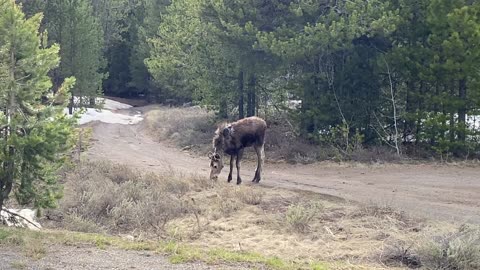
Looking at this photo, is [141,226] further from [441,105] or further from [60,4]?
[60,4]

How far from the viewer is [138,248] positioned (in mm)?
9406

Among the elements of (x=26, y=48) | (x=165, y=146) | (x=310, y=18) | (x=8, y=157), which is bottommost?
(x=165, y=146)

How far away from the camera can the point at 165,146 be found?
3081 cm

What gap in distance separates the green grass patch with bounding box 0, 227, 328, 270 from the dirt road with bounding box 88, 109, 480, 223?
623 cm

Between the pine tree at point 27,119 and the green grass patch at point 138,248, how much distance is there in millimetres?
1055

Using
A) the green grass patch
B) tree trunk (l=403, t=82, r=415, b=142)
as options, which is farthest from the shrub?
tree trunk (l=403, t=82, r=415, b=142)

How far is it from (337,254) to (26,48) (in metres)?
6.50

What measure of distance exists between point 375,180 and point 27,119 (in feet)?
37.6

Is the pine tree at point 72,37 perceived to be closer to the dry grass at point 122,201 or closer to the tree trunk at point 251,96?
the tree trunk at point 251,96

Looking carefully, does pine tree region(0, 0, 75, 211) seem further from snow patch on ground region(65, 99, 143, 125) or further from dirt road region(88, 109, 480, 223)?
snow patch on ground region(65, 99, 143, 125)

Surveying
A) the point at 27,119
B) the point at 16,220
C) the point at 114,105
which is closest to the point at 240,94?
the point at 16,220

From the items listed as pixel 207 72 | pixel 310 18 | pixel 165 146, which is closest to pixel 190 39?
pixel 207 72

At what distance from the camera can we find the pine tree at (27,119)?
1084cm

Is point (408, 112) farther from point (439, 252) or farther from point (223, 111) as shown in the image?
point (439, 252)
